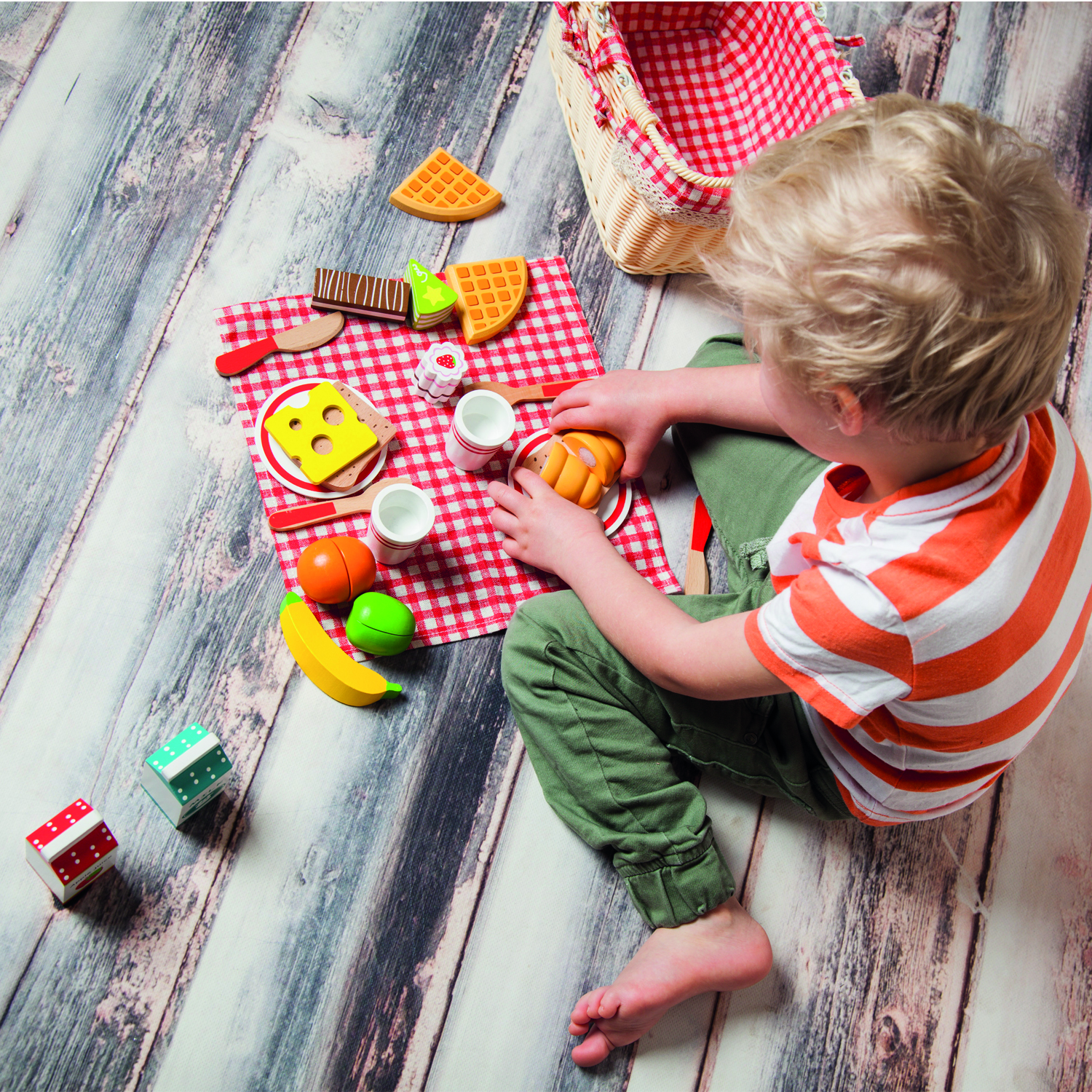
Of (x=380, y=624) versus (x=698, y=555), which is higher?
(x=380, y=624)

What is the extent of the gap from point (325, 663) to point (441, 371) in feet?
1.07

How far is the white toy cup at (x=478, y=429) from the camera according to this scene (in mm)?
878

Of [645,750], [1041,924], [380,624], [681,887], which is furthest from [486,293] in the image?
[1041,924]

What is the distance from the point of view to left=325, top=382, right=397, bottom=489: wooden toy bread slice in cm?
90

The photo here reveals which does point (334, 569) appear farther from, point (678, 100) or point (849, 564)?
point (678, 100)

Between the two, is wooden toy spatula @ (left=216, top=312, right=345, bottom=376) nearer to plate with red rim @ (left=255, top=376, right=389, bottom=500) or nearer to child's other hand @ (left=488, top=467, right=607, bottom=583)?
plate with red rim @ (left=255, top=376, right=389, bottom=500)

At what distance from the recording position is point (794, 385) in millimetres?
572

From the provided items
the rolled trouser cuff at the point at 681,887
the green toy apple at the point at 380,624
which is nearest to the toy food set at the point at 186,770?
the green toy apple at the point at 380,624

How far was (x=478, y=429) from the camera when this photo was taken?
0.93 m

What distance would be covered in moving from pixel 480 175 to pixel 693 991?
0.95 meters

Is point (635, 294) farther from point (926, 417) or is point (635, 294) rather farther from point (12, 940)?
point (12, 940)

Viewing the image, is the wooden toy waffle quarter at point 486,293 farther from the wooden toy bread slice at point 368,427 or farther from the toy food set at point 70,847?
the toy food set at point 70,847

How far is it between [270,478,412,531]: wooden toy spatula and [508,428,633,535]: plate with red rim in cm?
15

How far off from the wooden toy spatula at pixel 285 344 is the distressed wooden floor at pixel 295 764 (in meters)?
0.03
